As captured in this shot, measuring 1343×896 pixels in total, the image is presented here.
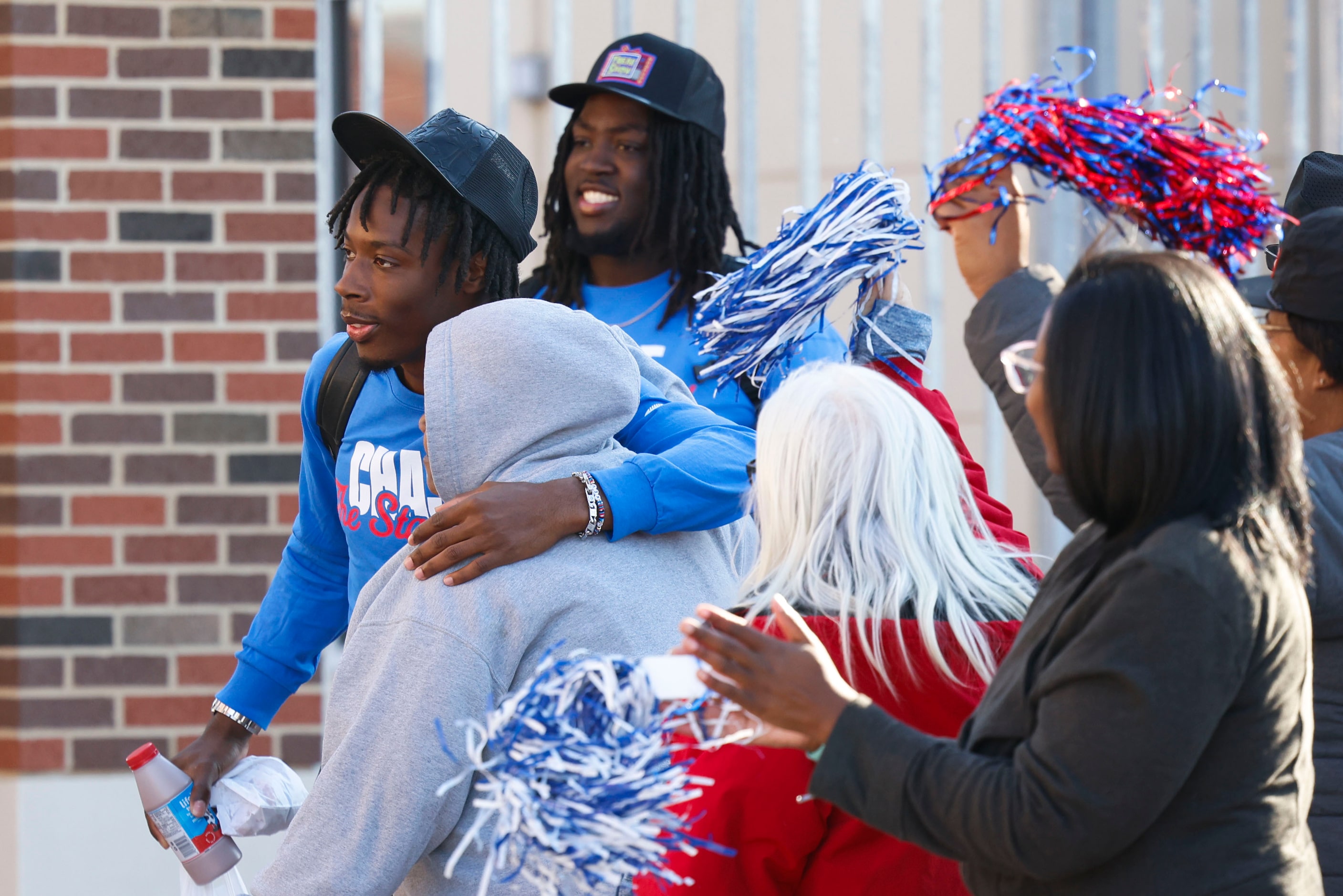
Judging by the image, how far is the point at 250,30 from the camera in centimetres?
353

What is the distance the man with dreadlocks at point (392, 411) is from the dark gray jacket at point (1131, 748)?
0.65 meters

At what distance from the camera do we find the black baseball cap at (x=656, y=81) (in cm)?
284

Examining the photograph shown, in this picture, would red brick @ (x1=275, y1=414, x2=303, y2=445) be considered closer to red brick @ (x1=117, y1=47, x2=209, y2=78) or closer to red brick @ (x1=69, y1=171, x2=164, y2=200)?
red brick @ (x1=69, y1=171, x2=164, y2=200)

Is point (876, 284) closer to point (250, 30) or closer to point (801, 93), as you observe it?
point (801, 93)

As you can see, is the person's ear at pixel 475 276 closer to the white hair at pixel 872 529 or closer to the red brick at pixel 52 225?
the white hair at pixel 872 529

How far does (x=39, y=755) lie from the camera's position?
3.49 meters

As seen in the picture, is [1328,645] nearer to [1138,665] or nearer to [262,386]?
[1138,665]

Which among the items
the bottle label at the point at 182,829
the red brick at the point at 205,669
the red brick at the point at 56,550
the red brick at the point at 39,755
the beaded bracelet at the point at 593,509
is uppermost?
the beaded bracelet at the point at 593,509

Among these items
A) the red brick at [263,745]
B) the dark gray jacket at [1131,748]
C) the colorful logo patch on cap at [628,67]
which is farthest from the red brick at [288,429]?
the dark gray jacket at [1131,748]

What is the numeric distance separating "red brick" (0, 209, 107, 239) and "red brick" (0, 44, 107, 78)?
1.18ft

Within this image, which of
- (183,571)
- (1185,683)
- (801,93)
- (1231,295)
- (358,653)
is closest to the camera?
(1185,683)

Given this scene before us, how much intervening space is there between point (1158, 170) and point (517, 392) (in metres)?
1.03

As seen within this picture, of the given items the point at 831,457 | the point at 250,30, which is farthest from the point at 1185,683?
the point at 250,30

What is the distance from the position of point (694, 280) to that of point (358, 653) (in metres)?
1.38
